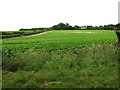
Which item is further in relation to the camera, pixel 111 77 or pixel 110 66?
pixel 110 66

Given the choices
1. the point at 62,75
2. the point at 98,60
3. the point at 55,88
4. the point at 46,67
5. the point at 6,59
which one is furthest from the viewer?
the point at 98,60

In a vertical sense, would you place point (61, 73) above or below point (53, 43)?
below

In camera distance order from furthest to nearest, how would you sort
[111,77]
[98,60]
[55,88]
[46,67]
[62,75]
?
[98,60] < [46,67] < [62,75] < [111,77] < [55,88]

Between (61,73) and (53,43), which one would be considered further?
(53,43)

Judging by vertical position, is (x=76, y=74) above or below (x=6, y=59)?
below

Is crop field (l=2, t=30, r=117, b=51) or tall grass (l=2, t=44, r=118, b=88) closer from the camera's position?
tall grass (l=2, t=44, r=118, b=88)

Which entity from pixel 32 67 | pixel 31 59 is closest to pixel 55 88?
pixel 32 67

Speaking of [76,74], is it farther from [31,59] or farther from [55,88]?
[31,59]

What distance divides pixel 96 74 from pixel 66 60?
6.59ft

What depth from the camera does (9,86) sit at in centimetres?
377

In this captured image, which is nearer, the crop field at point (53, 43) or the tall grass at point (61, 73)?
the tall grass at point (61, 73)

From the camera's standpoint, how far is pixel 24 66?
19.2 feet

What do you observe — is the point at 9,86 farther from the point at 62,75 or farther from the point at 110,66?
the point at 110,66

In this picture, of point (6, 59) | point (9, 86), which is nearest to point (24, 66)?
point (6, 59)
